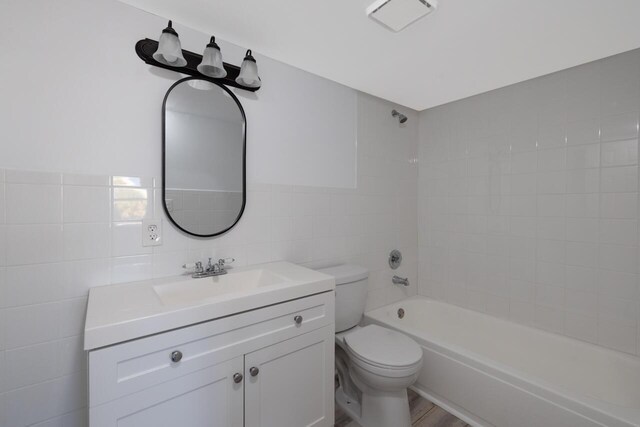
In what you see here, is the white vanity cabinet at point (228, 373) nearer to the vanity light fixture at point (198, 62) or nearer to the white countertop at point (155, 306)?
the white countertop at point (155, 306)

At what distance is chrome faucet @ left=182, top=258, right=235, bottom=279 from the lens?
4.44ft

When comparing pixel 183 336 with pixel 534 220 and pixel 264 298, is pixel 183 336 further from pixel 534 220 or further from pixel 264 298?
pixel 534 220

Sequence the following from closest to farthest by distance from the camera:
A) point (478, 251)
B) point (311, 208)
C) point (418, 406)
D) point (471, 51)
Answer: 1. point (471, 51)
2. point (418, 406)
3. point (311, 208)
4. point (478, 251)

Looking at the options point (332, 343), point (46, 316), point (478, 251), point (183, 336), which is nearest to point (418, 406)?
point (332, 343)

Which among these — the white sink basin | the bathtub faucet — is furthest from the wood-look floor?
the white sink basin

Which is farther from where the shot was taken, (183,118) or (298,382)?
(183,118)

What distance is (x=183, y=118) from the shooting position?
137 cm

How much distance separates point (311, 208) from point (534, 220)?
5.15 ft

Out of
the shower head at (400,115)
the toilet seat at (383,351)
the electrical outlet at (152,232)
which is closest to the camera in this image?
the electrical outlet at (152,232)

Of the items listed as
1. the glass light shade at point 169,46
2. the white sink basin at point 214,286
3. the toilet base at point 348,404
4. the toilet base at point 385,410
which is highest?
the glass light shade at point 169,46

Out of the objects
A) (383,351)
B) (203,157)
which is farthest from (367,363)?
(203,157)

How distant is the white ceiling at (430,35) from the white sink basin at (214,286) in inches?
48.3

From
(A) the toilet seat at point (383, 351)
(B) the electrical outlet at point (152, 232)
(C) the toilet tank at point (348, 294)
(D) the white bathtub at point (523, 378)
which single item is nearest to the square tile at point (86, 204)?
(B) the electrical outlet at point (152, 232)

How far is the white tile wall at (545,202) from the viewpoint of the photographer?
5.36 feet
